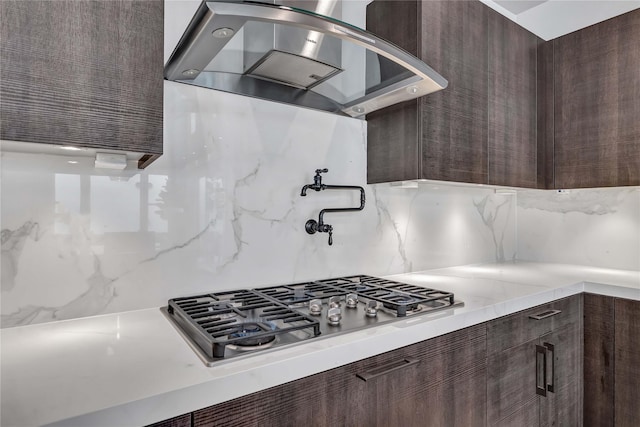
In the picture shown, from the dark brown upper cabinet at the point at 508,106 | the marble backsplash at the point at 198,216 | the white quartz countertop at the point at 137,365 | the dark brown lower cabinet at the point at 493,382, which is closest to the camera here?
the white quartz countertop at the point at 137,365

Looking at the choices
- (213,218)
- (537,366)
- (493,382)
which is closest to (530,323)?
(537,366)

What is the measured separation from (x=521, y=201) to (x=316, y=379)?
2.45 meters

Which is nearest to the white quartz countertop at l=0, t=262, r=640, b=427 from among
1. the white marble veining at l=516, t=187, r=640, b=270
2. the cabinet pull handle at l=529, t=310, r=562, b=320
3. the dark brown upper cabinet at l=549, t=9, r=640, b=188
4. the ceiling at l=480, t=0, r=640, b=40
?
the cabinet pull handle at l=529, t=310, r=562, b=320

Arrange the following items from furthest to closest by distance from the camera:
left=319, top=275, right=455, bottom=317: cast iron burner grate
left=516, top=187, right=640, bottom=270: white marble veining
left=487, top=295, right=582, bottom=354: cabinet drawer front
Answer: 1. left=516, top=187, right=640, bottom=270: white marble veining
2. left=487, top=295, right=582, bottom=354: cabinet drawer front
3. left=319, top=275, right=455, bottom=317: cast iron burner grate

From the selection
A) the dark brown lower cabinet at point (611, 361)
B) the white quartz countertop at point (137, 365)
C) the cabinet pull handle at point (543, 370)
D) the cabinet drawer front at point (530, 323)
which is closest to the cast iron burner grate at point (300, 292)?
the white quartz countertop at point (137, 365)

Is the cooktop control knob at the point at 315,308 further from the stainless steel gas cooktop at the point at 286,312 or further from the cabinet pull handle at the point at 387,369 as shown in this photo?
the cabinet pull handle at the point at 387,369

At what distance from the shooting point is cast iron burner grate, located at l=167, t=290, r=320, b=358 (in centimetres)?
91

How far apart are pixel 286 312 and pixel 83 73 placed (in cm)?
83

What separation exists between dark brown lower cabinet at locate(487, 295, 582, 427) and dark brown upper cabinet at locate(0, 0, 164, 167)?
1366 millimetres

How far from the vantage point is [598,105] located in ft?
6.91

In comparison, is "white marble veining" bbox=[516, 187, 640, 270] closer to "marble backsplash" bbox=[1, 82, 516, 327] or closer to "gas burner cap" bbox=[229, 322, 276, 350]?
"marble backsplash" bbox=[1, 82, 516, 327]

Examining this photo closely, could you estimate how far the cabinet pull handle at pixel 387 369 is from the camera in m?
1.01

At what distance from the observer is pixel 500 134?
6.55 feet

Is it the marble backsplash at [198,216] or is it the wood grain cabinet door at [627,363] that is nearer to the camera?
the marble backsplash at [198,216]
